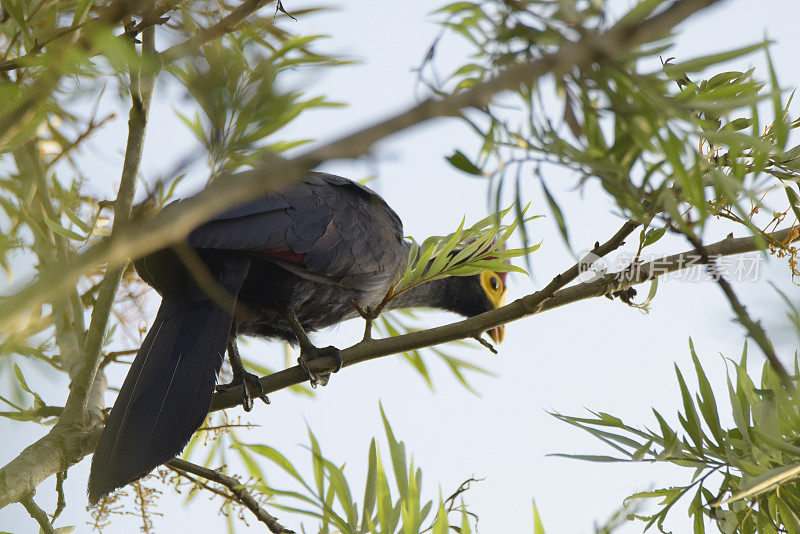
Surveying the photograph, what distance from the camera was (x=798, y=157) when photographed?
1324 mm

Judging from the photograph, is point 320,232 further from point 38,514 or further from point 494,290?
point 494,290

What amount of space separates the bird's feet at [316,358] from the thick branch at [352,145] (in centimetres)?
119

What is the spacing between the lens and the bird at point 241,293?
161cm

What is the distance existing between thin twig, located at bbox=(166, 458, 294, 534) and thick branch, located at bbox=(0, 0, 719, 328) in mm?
1082

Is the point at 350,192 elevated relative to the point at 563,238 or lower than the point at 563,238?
elevated

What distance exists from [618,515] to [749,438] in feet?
0.92

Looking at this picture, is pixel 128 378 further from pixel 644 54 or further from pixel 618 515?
pixel 644 54

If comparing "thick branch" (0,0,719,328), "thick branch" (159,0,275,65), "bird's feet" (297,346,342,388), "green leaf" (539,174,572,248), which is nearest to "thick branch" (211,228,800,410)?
"bird's feet" (297,346,342,388)

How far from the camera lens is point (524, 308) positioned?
5.21ft

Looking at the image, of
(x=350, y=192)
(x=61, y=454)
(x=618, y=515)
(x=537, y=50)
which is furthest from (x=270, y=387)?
(x=537, y=50)

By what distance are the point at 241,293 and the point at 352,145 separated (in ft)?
5.55

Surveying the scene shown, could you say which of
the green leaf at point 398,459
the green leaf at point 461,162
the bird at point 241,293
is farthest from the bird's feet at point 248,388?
the green leaf at point 461,162

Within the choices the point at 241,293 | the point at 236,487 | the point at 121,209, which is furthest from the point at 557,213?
the point at 241,293

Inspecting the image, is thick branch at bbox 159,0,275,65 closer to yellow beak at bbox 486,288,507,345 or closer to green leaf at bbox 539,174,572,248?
green leaf at bbox 539,174,572,248
